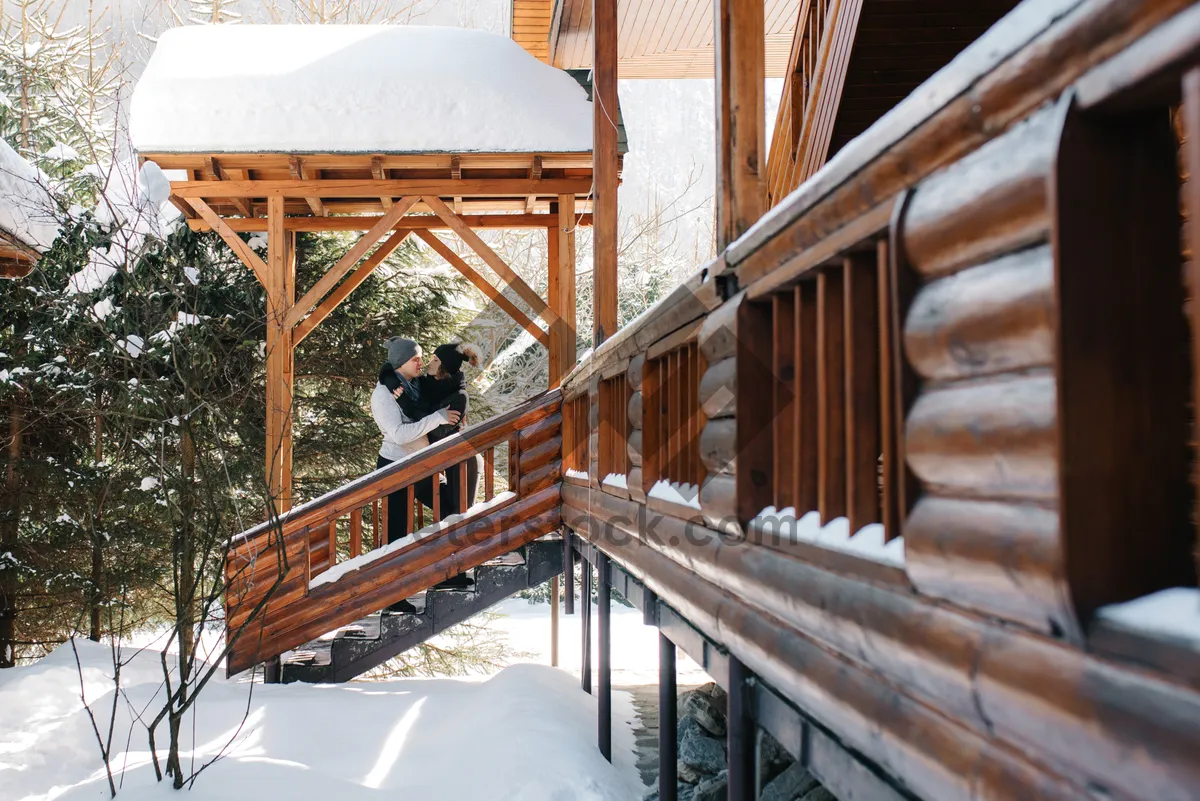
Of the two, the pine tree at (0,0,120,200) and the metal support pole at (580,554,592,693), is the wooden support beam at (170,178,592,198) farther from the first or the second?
the pine tree at (0,0,120,200)

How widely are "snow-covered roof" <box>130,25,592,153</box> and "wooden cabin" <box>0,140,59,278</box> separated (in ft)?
5.13

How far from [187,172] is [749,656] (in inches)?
274

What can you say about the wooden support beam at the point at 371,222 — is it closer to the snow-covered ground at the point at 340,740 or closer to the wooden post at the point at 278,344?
the wooden post at the point at 278,344

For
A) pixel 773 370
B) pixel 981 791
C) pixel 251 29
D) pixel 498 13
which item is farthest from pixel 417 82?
pixel 498 13

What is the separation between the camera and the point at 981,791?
1139 millimetres

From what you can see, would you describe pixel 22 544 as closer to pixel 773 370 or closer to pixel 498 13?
pixel 773 370

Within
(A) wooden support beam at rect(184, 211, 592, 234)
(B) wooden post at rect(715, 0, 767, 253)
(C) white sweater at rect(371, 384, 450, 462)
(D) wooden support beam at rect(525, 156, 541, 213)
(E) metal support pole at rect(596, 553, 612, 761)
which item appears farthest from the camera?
(A) wooden support beam at rect(184, 211, 592, 234)

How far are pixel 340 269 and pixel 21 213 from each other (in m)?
3.93

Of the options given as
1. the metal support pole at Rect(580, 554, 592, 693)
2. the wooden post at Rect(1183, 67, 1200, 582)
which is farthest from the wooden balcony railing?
the wooden post at Rect(1183, 67, 1200, 582)

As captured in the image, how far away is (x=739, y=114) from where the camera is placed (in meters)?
2.73

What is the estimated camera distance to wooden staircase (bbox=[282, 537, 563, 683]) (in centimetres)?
621

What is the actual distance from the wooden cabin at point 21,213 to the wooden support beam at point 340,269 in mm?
2365

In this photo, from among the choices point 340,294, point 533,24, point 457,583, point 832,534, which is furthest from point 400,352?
point 533,24

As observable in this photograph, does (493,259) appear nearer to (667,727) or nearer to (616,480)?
(616,480)
